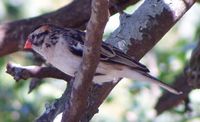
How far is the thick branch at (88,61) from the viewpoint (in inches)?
99.3

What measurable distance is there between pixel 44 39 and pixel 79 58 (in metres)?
0.25

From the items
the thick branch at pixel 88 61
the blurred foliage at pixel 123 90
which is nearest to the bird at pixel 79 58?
the thick branch at pixel 88 61

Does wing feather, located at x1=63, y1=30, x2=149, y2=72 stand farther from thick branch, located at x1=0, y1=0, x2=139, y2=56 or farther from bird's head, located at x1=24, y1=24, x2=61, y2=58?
thick branch, located at x1=0, y1=0, x2=139, y2=56

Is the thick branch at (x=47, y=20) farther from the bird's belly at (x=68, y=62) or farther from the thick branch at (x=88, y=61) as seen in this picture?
the thick branch at (x=88, y=61)

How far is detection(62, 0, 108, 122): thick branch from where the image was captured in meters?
2.52

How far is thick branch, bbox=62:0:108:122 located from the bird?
33 cm

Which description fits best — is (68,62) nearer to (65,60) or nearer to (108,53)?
(65,60)

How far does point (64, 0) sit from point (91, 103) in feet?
11.3

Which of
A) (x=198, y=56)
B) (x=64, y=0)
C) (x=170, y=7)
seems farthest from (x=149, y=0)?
(x=64, y=0)

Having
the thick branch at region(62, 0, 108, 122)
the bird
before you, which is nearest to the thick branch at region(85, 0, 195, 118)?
the bird

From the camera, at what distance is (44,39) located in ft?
11.2

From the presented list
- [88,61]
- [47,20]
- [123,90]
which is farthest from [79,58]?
[123,90]

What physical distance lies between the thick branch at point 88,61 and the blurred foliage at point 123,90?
2.17 metres

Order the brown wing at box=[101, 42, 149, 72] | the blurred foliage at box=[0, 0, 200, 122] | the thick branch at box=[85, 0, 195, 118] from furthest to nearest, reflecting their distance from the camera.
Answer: the blurred foliage at box=[0, 0, 200, 122] < the thick branch at box=[85, 0, 195, 118] < the brown wing at box=[101, 42, 149, 72]
